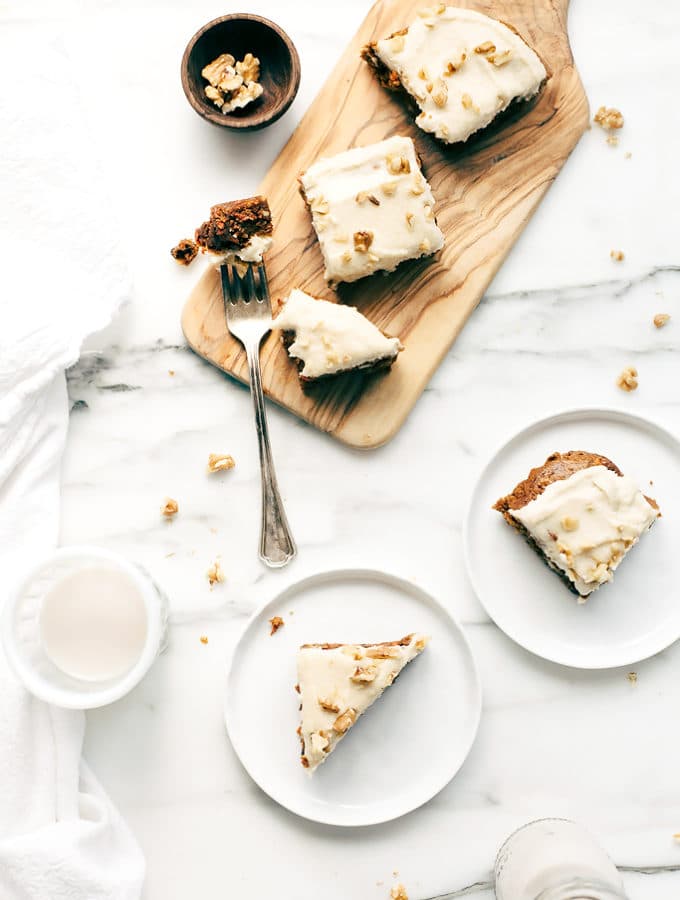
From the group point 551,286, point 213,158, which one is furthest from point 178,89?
point 551,286

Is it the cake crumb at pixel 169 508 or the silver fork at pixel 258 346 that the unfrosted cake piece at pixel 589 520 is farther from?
the cake crumb at pixel 169 508

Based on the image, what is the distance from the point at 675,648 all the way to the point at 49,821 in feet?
5.39

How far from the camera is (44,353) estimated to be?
2.12 m

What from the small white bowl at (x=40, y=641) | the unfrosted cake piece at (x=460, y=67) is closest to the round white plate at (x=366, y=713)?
the small white bowl at (x=40, y=641)

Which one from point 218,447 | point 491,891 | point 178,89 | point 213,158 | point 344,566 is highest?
point 178,89

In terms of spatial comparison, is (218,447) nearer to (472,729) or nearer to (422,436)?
(422,436)

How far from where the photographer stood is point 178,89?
224cm

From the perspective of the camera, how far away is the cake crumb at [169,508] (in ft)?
7.16

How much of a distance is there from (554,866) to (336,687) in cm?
66

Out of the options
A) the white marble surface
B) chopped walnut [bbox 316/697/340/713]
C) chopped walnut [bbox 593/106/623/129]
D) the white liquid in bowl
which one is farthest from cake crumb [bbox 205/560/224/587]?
chopped walnut [bbox 593/106/623/129]

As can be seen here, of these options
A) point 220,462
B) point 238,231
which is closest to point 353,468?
point 220,462

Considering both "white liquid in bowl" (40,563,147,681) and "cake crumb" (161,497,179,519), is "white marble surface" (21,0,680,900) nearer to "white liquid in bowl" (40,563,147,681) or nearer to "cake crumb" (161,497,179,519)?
"cake crumb" (161,497,179,519)

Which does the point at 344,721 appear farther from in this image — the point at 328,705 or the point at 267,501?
the point at 267,501

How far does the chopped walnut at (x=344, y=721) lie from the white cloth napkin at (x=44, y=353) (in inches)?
25.3
